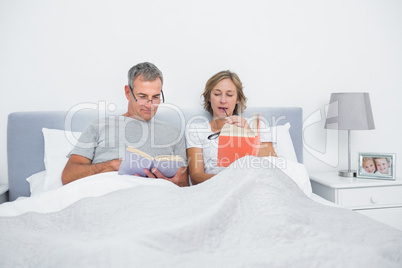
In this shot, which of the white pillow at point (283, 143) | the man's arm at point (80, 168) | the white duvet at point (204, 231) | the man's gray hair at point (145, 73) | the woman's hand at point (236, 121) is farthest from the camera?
the white pillow at point (283, 143)

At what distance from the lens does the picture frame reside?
1868 millimetres

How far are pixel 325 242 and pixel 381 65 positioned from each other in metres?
2.06

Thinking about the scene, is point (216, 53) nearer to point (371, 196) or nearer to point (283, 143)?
point (283, 143)

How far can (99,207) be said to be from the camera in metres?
0.90

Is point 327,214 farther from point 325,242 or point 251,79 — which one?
point 251,79

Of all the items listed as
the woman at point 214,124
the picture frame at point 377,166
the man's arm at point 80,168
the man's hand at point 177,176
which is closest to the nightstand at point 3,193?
the man's arm at point 80,168

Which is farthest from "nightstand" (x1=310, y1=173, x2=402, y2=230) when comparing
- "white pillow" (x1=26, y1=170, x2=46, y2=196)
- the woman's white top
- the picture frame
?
"white pillow" (x1=26, y1=170, x2=46, y2=196)

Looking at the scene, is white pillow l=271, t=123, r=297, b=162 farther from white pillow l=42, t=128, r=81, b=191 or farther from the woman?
white pillow l=42, t=128, r=81, b=191

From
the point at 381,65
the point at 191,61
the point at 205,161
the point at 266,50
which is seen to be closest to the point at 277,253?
the point at 205,161

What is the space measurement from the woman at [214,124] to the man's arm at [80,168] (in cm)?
43

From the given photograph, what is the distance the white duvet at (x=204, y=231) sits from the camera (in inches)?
24.3

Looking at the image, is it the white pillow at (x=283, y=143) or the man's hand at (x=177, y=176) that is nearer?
the man's hand at (x=177, y=176)

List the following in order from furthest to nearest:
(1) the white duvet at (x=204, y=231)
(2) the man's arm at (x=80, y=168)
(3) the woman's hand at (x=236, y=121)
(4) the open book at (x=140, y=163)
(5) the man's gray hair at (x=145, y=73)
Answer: (3) the woman's hand at (x=236, y=121)
(5) the man's gray hair at (x=145, y=73)
(2) the man's arm at (x=80, y=168)
(4) the open book at (x=140, y=163)
(1) the white duvet at (x=204, y=231)

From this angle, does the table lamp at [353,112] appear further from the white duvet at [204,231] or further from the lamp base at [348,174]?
the white duvet at [204,231]
